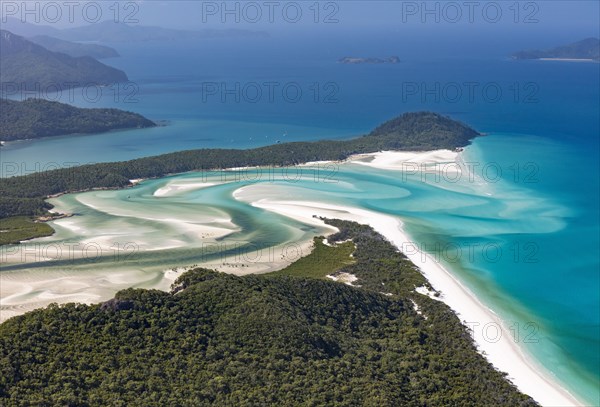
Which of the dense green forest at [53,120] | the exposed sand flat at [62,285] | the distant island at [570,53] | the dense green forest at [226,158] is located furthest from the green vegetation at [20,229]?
the distant island at [570,53]

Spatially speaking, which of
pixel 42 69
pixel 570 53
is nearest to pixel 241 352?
pixel 42 69

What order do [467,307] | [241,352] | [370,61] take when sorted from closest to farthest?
1. [241,352]
2. [467,307]
3. [370,61]

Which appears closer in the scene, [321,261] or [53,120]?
[321,261]

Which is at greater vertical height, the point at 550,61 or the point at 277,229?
the point at 550,61

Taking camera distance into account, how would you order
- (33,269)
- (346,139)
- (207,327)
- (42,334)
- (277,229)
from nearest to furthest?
(42,334) → (207,327) → (33,269) → (277,229) → (346,139)

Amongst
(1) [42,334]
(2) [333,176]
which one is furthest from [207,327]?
(2) [333,176]

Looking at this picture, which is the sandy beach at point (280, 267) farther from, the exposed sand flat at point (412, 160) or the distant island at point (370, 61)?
the distant island at point (370, 61)

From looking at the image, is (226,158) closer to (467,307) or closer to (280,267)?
(280,267)

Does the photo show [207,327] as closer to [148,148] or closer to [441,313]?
[441,313]
